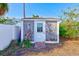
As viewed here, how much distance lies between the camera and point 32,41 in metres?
7.79

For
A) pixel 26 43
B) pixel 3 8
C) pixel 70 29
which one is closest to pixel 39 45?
pixel 26 43

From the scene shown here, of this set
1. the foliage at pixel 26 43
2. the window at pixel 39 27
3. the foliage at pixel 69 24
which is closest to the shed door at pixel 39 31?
the window at pixel 39 27

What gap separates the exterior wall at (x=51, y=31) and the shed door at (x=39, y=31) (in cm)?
6

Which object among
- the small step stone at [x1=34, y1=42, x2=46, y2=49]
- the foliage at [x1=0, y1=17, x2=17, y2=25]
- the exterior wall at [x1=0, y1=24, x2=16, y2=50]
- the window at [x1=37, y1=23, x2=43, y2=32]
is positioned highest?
the foliage at [x1=0, y1=17, x2=17, y2=25]

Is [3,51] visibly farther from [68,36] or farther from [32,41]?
[68,36]

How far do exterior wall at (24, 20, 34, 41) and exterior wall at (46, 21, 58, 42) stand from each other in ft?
0.75

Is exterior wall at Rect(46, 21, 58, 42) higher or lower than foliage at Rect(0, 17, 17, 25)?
lower

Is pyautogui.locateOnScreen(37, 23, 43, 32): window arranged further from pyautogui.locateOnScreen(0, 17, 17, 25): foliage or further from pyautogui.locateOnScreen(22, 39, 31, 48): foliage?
pyautogui.locateOnScreen(0, 17, 17, 25): foliage

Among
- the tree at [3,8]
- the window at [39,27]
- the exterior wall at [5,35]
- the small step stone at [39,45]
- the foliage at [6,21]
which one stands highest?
the tree at [3,8]

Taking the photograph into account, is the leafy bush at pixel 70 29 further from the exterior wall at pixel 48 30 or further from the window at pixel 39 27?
the window at pixel 39 27

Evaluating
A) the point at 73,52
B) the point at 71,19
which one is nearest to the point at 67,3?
the point at 71,19

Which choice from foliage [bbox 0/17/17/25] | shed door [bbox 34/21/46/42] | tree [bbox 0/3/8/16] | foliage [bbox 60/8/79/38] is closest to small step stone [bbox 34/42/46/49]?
shed door [bbox 34/21/46/42]

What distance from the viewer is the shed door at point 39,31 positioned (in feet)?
25.5

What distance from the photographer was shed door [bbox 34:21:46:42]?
7.77m
